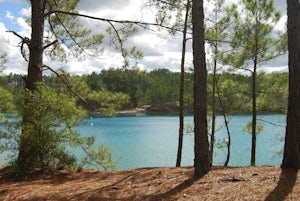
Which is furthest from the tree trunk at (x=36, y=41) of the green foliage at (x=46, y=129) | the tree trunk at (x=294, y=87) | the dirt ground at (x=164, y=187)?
the tree trunk at (x=294, y=87)

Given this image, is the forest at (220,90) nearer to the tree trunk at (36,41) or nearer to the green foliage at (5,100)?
the green foliage at (5,100)

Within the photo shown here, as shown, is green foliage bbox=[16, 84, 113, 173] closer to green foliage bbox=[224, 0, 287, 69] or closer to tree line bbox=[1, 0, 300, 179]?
tree line bbox=[1, 0, 300, 179]

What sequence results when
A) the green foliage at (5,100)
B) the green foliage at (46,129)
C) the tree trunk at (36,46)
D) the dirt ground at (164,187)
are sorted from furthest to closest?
the green foliage at (5,100)
the tree trunk at (36,46)
the green foliage at (46,129)
the dirt ground at (164,187)

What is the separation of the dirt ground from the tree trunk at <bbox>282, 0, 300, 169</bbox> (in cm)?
37

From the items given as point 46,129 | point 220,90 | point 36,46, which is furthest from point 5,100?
point 220,90

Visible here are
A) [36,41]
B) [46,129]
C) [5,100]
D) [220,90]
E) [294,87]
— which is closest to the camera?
[294,87]

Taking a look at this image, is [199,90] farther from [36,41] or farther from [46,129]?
[36,41]

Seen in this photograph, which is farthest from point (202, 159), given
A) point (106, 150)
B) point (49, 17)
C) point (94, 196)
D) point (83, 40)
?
point (49, 17)

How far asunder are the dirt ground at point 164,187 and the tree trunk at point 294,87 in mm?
371

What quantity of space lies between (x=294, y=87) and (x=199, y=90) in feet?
5.10

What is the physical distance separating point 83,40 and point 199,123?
14.2 feet

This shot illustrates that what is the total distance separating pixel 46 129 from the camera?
23.1 ft

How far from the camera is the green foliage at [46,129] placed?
695cm

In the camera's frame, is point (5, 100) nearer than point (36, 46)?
No
